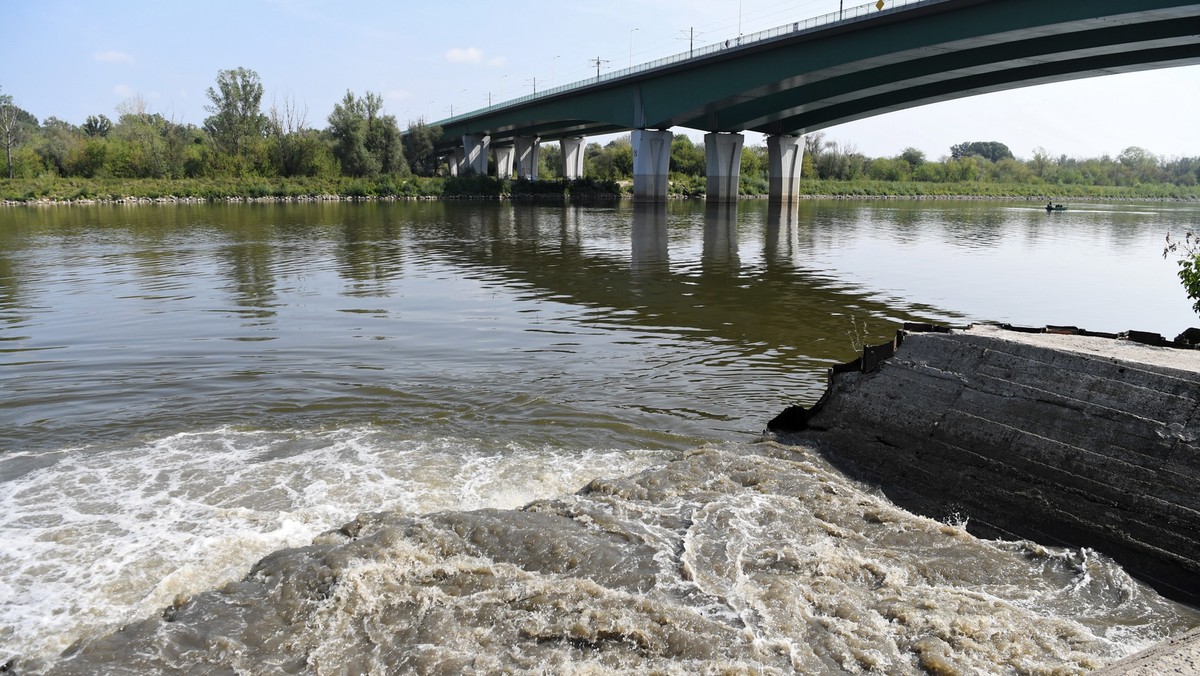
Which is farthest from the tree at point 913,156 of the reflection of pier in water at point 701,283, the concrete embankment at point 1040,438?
the concrete embankment at point 1040,438

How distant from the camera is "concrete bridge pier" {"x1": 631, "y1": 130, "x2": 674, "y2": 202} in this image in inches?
2510

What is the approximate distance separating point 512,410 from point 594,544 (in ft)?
13.7

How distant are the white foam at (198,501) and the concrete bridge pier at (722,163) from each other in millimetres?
61537

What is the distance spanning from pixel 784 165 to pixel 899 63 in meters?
25.8

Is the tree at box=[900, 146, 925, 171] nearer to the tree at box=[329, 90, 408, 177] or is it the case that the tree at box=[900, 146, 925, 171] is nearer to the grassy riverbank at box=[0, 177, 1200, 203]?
the grassy riverbank at box=[0, 177, 1200, 203]

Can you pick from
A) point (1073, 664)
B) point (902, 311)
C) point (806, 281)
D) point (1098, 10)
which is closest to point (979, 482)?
point (1073, 664)

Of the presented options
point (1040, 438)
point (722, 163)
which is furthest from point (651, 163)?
point (1040, 438)

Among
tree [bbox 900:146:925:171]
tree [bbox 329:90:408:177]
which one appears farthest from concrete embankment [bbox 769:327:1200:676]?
tree [bbox 900:146:925:171]

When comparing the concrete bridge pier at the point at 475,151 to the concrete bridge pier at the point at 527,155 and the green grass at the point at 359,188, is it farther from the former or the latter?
the green grass at the point at 359,188

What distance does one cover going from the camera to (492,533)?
19.5ft

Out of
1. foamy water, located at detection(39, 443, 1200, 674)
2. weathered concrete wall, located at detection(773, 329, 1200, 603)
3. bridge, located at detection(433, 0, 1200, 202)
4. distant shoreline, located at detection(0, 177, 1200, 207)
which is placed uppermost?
bridge, located at detection(433, 0, 1200, 202)

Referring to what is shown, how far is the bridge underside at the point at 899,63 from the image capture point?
32906 millimetres

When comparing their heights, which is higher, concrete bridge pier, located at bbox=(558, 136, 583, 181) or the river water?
concrete bridge pier, located at bbox=(558, 136, 583, 181)

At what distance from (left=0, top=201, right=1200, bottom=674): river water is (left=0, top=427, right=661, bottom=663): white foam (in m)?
0.03
